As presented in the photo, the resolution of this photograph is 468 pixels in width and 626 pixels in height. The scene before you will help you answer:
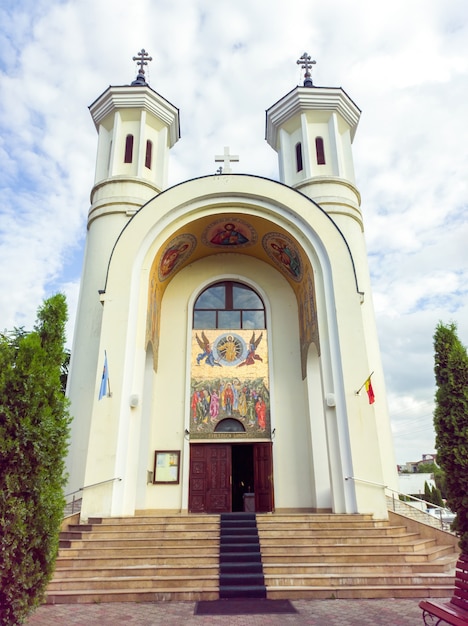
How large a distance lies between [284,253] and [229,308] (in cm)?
250

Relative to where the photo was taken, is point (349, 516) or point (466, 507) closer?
point (466, 507)

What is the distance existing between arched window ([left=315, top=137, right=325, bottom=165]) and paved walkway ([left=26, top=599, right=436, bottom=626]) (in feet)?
42.9

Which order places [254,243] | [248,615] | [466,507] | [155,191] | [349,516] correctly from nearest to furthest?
[466,507]
[248,615]
[349,516]
[254,243]
[155,191]

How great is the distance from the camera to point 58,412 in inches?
212

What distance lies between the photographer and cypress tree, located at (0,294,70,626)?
4.67 meters

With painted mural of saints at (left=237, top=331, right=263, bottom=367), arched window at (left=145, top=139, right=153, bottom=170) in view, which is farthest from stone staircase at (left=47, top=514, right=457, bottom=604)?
arched window at (left=145, top=139, right=153, bottom=170)

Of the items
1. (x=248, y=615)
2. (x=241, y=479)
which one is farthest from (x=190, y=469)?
(x=248, y=615)

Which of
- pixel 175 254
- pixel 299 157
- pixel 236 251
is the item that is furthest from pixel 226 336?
pixel 299 157

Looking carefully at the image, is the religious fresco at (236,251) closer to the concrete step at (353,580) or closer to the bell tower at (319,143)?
the bell tower at (319,143)

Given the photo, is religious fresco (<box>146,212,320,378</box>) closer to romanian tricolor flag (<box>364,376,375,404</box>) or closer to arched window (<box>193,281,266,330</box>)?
arched window (<box>193,281,266,330</box>)

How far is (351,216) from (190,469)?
9137 mm

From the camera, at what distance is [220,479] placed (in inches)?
477

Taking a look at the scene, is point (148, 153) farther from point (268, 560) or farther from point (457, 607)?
point (457, 607)

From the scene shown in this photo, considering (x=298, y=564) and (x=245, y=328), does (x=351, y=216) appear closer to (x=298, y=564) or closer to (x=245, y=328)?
(x=245, y=328)
